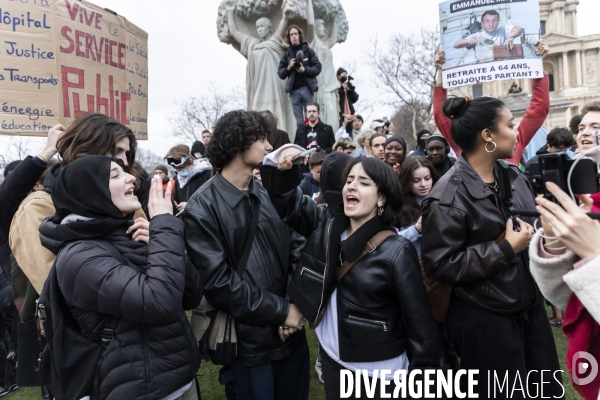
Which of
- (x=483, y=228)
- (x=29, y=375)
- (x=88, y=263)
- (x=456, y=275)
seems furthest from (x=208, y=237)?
(x=29, y=375)

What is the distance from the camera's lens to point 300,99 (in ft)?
27.7

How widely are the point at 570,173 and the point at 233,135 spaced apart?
182cm

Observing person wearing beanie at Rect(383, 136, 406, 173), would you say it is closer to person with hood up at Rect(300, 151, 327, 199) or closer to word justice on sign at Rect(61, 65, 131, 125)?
person with hood up at Rect(300, 151, 327, 199)

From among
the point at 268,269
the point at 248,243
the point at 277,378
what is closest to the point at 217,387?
the point at 277,378

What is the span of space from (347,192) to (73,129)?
1.68 meters

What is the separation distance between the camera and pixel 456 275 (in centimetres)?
235

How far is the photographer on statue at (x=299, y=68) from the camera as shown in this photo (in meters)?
7.88

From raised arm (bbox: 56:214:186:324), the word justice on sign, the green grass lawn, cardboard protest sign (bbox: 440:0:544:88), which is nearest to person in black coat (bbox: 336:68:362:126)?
cardboard protest sign (bbox: 440:0:544:88)

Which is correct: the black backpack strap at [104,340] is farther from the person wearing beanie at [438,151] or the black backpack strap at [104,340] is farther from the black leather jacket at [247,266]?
the person wearing beanie at [438,151]

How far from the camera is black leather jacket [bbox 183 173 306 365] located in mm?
2426

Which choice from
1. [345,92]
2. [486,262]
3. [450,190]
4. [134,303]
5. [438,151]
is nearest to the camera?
[134,303]

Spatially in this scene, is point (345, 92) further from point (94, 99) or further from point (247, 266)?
point (247, 266)

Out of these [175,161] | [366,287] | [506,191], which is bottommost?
[366,287]

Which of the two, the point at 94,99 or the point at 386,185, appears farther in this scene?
the point at 94,99
